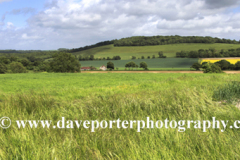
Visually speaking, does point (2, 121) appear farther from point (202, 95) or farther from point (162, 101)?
point (202, 95)

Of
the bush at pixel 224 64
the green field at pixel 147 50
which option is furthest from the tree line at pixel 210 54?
the bush at pixel 224 64

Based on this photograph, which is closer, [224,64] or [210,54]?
[224,64]

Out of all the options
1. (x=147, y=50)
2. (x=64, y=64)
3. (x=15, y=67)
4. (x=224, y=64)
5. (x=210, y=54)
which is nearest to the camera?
(x=64, y=64)

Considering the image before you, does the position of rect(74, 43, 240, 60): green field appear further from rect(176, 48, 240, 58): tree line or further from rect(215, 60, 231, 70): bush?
rect(215, 60, 231, 70): bush

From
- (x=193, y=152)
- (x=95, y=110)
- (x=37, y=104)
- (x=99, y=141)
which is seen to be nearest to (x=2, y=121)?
(x=37, y=104)

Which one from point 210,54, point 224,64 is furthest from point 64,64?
point 210,54

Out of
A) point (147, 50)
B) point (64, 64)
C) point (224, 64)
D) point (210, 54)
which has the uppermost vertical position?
point (147, 50)

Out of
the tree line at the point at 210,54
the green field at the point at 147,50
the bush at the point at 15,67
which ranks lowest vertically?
the bush at the point at 15,67

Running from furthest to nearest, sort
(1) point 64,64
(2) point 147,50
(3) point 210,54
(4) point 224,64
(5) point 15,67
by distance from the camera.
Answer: (2) point 147,50, (3) point 210,54, (5) point 15,67, (4) point 224,64, (1) point 64,64

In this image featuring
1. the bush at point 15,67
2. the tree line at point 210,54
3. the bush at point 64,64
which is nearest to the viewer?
the bush at point 64,64

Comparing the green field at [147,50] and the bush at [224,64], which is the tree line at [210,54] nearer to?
the green field at [147,50]

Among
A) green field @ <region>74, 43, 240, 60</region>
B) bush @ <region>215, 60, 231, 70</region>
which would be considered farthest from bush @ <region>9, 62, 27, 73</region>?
bush @ <region>215, 60, 231, 70</region>

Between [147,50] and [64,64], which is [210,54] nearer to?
[147,50]

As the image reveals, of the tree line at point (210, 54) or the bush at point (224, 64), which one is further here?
the tree line at point (210, 54)
